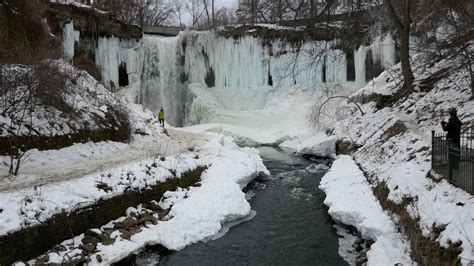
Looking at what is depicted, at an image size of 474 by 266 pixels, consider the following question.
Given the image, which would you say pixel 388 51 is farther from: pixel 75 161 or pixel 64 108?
pixel 75 161

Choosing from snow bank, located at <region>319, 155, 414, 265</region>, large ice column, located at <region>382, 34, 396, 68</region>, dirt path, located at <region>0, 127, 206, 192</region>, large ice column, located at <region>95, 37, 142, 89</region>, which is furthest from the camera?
large ice column, located at <region>382, 34, 396, 68</region>

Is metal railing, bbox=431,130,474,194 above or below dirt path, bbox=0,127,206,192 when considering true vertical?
above

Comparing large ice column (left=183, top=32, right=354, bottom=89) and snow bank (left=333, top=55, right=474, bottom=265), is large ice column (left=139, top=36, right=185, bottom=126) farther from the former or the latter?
snow bank (left=333, top=55, right=474, bottom=265)

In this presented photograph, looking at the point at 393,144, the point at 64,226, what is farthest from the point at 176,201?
the point at 393,144

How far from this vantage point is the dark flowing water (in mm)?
9180

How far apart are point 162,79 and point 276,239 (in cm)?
2712

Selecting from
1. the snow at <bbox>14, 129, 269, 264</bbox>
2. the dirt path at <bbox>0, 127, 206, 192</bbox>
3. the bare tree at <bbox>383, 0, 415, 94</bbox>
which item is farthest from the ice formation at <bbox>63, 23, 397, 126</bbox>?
the snow at <bbox>14, 129, 269, 264</bbox>

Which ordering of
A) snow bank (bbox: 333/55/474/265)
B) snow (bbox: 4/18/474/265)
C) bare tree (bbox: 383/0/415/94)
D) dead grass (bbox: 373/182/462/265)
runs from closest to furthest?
dead grass (bbox: 373/182/462/265), snow bank (bbox: 333/55/474/265), snow (bbox: 4/18/474/265), bare tree (bbox: 383/0/415/94)

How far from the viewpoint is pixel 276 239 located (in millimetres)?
10422

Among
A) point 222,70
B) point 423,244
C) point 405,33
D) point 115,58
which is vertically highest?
point 405,33

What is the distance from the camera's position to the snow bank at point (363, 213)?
798 cm

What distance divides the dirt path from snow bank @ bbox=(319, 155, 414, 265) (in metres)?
6.04

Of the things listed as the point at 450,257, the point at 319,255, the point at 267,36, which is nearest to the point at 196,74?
the point at 267,36

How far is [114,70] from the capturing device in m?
31.5
